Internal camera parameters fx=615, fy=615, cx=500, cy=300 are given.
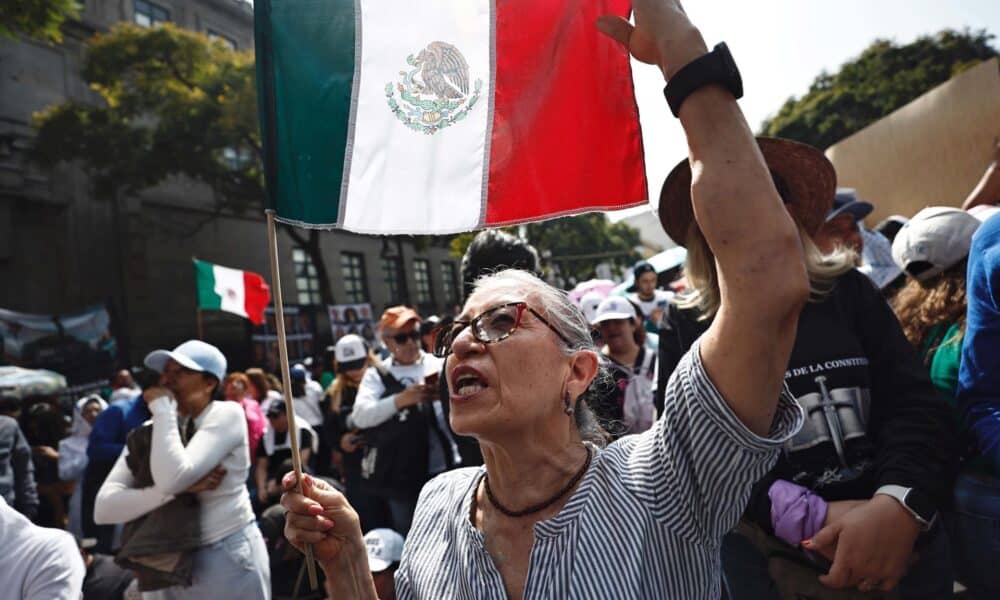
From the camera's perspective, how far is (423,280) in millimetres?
33812

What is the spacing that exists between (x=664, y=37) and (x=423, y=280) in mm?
32879

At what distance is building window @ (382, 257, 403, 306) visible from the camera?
100ft

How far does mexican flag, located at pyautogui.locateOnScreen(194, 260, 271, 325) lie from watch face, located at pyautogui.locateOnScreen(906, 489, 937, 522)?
346 inches

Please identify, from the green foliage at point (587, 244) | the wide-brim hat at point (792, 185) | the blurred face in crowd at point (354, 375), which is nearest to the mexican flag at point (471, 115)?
the wide-brim hat at point (792, 185)

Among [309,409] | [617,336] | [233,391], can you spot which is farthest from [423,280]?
[617,336]

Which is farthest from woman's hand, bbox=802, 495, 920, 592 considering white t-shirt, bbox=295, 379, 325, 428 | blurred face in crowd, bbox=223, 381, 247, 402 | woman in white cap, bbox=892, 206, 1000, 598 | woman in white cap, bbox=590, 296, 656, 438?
blurred face in crowd, bbox=223, 381, 247, 402

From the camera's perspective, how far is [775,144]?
6.84 ft

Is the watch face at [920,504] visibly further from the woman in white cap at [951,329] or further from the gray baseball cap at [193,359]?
the gray baseball cap at [193,359]

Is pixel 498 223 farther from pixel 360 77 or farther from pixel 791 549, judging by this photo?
pixel 791 549

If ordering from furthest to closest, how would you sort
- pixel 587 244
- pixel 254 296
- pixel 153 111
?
pixel 587 244
pixel 153 111
pixel 254 296

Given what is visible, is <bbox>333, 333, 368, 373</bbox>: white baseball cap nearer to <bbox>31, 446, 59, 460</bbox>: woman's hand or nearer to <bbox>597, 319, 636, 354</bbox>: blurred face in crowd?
<bbox>597, 319, 636, 354</bbox>: blurred face in crowd

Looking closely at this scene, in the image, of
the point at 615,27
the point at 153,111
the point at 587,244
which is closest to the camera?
the point at 615,27

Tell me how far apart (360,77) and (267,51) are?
29 cm

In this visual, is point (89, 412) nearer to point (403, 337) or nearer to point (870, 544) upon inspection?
point (403, 337)
